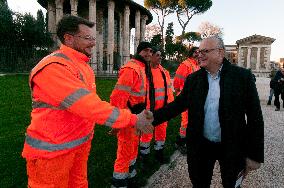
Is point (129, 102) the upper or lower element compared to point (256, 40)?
lower

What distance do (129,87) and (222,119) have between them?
179 centimetres

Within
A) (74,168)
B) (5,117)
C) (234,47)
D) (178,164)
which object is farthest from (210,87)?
(234,47)

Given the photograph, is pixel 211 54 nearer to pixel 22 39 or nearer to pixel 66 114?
pixel 66 114

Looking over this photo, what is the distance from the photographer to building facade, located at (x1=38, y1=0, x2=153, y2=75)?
33.7 metres

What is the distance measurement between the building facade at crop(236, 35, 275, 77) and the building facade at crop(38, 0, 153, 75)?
52466 mm

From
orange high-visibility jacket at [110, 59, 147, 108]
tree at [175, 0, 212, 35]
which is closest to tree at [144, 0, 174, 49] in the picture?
tree at [175, 0, 212, 35]

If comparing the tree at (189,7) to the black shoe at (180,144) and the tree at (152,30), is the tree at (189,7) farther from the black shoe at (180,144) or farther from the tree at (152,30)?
the black shoe at (180,144)

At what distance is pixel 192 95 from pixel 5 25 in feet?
94.1

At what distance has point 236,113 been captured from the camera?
3197mm

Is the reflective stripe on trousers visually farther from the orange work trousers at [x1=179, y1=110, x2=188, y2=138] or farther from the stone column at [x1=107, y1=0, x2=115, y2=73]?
the stone column at [x1=107, y1=0, x2=115, y2=73]

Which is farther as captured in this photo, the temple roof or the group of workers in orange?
the temple roof

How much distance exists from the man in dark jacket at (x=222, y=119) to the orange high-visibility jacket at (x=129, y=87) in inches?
50.6

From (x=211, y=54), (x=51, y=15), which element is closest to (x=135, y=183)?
(x=211, y=54)

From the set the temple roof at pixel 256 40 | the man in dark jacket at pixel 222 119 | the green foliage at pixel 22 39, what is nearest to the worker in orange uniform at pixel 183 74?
the man in dark jacket at pixel 222 119
